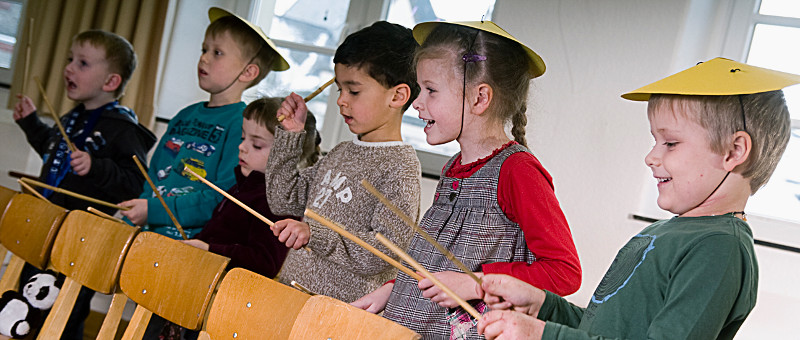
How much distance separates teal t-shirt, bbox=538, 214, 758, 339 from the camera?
91 centimetres

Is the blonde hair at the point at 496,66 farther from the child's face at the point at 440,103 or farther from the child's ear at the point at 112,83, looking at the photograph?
the child's ear at the point at 112,83

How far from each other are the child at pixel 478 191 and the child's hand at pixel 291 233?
0.21m

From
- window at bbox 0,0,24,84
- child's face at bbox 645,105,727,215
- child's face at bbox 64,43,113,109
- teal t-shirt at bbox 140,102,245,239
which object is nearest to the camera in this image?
child's face at bbox 645,105,727,215

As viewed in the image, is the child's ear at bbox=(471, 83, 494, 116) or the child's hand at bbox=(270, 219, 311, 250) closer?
the child's ear at bbox=(471, 83, 494, 116)

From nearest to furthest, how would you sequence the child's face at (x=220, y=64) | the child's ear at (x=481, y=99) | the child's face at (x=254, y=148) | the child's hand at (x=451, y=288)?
1. the child's hand at (x=451, y=288)
2. the child's ear at (x=481, y=99)
3. the child's face at (x=254, y=148)
4. the child's face at (x=220, y=64)

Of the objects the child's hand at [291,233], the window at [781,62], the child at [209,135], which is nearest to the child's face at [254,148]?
the child at [209,135]

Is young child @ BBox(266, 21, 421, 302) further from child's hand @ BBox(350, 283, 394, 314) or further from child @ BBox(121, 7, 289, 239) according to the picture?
child @ BBox(121, 7, 289, 239)

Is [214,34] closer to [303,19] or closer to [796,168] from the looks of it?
[303,19]

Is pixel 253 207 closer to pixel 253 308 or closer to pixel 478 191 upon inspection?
pixel 253 308

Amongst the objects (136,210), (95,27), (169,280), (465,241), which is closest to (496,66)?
(465,241)

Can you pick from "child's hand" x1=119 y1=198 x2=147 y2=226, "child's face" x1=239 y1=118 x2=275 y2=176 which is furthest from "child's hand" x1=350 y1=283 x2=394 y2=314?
"child's hand" x1=119 y1=198 x2=147 y2=226

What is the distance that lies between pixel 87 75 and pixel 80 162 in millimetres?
463

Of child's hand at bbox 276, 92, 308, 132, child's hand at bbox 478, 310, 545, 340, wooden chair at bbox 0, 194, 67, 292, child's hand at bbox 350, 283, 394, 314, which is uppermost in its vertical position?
child's hand at bbox 276, 92, 308, 132

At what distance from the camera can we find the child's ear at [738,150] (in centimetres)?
99
